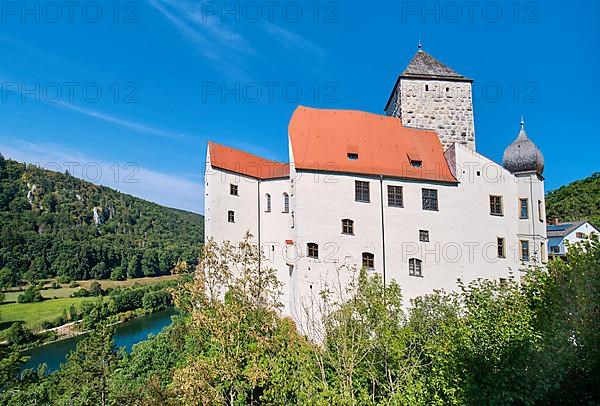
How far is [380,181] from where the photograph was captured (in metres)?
18.7

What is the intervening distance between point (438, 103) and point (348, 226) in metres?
10.4

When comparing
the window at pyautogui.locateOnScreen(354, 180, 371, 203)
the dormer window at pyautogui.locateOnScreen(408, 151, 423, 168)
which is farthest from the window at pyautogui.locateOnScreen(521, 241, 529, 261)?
the window at pyautogui.locateOnScreen(354, 180, 371, 203)

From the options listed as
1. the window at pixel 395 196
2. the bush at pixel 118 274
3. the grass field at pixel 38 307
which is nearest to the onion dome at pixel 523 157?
the window at pixel 395 196

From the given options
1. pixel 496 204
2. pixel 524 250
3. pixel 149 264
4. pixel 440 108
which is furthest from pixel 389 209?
pixel 149 264

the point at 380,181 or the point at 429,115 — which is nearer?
the point at 380,181

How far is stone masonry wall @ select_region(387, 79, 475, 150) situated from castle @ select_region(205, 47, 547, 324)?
5.91 ft

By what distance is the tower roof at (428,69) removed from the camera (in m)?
22.9

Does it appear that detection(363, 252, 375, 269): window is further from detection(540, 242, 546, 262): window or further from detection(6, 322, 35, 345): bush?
detection(6, 322, 35, 345): bush

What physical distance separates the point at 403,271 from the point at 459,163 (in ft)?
20.6

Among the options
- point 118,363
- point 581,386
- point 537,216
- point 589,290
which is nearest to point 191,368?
point 581,386

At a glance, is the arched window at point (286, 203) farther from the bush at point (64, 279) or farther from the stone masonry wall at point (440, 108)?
the bush at point (64, 279)

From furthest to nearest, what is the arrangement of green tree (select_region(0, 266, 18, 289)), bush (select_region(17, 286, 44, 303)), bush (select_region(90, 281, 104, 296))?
1. bush (select_region(90, 281, 104, 296))
2. green tree (select_region(0, 266, 18, 289))
3. bush (select_region(17, 286, 44, 303))

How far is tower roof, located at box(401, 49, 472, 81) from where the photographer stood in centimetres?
2292

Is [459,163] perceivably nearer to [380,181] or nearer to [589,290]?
[380,181]
